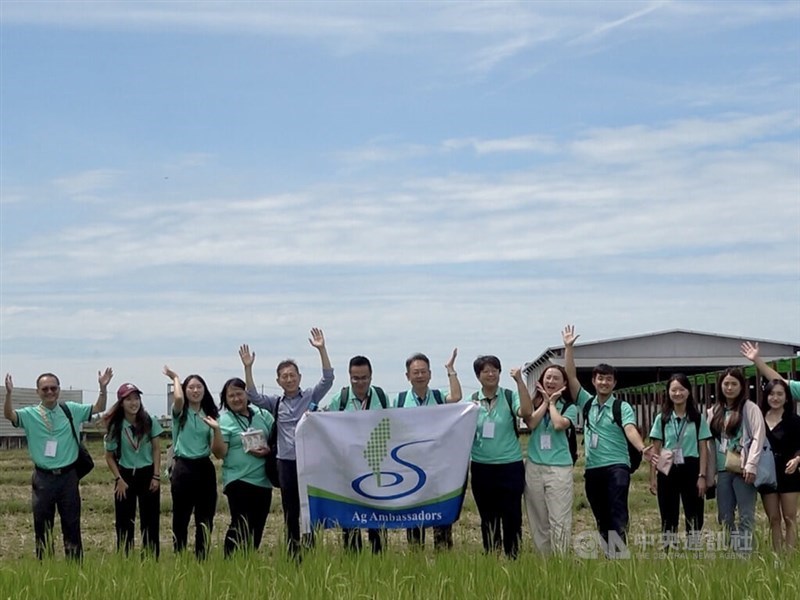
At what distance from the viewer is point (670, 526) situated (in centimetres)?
1012

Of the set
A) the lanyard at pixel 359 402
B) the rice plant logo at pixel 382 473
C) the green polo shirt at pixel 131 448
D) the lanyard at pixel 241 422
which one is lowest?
the rice plant logo at pixel 382 473

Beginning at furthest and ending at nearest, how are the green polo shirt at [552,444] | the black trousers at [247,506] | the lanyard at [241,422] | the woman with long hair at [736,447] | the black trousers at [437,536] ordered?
the lanyard at [241,422] < the black trousers at [247,506] < the woman with long hair at [736,447] < the green polo shirt at [552,444] < the black trousers at [437,536]

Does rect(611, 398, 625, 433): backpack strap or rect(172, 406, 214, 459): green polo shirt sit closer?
rect(611, 398, 625, 433): backpack strap

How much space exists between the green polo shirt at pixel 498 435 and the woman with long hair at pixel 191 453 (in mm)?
2307

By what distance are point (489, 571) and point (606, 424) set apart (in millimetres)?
2775

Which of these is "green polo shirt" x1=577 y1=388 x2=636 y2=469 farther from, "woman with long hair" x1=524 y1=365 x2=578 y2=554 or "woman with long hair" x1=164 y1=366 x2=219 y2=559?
"woman with long hair" x1=164 y1=366 x2=219 y2=559

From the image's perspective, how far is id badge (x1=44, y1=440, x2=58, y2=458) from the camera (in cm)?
1027

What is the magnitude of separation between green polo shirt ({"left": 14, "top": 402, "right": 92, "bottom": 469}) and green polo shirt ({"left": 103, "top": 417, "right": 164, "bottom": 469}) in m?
0.35

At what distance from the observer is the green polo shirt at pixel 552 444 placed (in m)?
9.71

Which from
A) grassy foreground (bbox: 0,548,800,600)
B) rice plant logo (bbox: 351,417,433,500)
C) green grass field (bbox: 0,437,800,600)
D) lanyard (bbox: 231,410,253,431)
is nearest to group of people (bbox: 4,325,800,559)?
lanyard (bbox: 231,410,253,431)

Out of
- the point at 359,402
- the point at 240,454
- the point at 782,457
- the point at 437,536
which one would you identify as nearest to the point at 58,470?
the point at 240,454

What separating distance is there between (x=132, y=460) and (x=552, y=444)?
12.1ft

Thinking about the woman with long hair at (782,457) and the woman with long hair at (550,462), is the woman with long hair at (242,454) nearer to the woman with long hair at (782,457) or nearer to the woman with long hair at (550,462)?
the woman with long hair at (550,462)

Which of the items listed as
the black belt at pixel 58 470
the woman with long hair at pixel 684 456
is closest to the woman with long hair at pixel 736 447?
the woman with long hair at pixel 684 456
